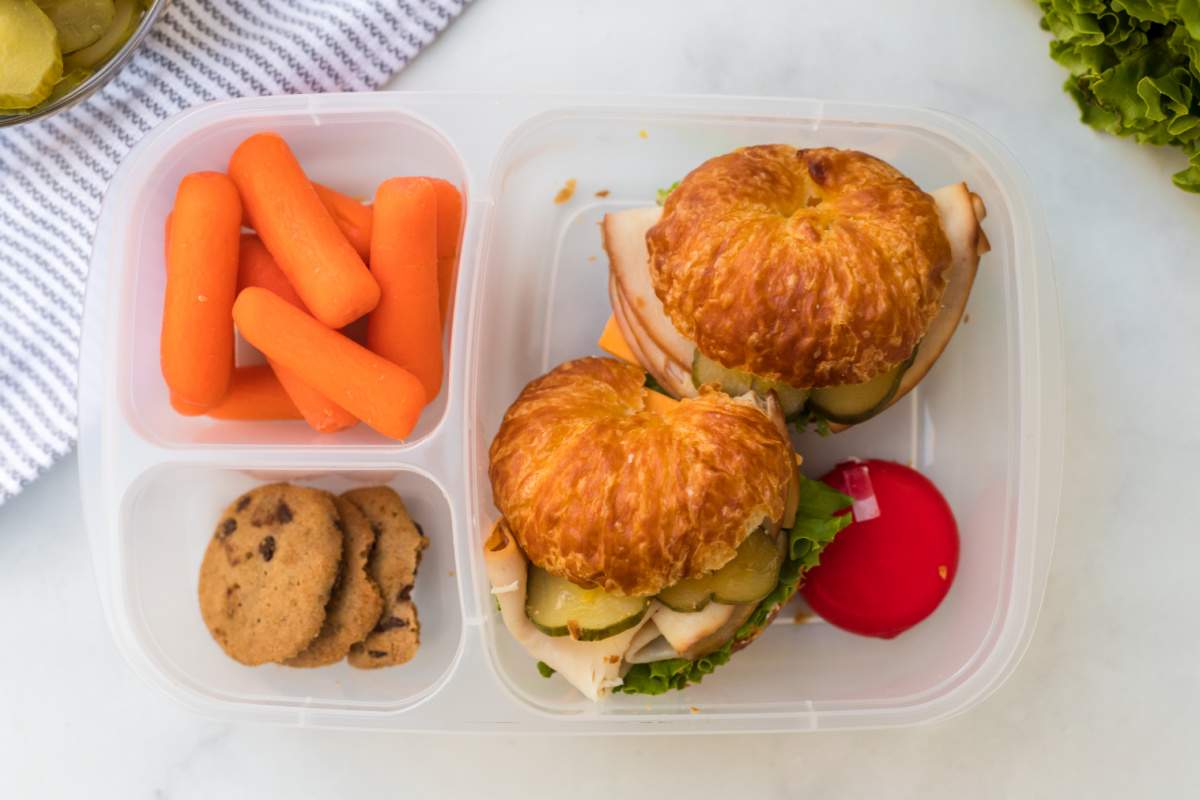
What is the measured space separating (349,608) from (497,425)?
39 centimetres

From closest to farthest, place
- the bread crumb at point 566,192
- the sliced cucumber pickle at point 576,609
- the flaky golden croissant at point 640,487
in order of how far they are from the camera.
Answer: the flaky golden croissant at point 640,487, the sliced cucumber pickle at point 576,609, the bread crumb at point 566,192

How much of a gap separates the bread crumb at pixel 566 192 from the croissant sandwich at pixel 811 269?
30 centimetres

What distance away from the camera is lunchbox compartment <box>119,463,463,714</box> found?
1624mm

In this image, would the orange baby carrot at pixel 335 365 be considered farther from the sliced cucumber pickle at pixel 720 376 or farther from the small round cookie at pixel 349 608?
the sliced cucumber pickle at pixel 720 376

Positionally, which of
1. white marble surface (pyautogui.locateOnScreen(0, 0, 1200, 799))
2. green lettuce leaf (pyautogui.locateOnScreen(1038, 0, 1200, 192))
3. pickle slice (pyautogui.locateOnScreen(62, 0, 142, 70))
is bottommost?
white marble surface (pyautogui.locateOnScreen(0, 0, 1200, 799))

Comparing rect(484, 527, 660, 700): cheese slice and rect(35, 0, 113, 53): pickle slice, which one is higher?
rect(35, 0, 113, 53): pickle slice

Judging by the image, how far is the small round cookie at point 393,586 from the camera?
5.37ft

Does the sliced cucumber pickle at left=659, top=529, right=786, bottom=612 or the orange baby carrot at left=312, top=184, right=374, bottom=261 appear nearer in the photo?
the sliced cucumber pickle at left=659, top=529, right=786, bottom=612

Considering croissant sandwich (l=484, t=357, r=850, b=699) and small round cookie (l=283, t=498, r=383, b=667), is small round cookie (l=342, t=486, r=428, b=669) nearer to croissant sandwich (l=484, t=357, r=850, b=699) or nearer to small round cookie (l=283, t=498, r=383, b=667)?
small round cookie (l=283, t=498, r=383, b=667)

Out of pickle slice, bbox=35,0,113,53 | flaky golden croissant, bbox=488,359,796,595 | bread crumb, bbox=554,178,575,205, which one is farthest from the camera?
bread crumb, bbox=554,178,575,205

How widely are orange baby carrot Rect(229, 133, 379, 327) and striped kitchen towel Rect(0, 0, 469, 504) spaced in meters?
0.19

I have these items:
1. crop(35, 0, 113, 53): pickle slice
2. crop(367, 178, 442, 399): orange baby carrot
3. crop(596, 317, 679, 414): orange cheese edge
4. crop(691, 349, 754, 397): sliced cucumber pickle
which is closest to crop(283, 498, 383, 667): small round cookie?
crop(367, 178, 442, 399): orange baby carrot

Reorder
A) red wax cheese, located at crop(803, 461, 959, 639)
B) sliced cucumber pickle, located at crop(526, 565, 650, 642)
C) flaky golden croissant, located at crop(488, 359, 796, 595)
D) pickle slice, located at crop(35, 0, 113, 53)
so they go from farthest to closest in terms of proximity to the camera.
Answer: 1. red wax cheese, located at crop(803, 461, 959, 639)
2. pickle slice, located at crop(35, 0, 113, 53)
3. sliced cucumber pickle, located at crop(526, 565, 650, 642)
4. flaky golden croissant, located at crop(488, 359, 796, 595)

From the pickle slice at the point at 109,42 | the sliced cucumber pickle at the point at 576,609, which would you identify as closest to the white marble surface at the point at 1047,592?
the sliced cucumber pickle at the point at 576,609
